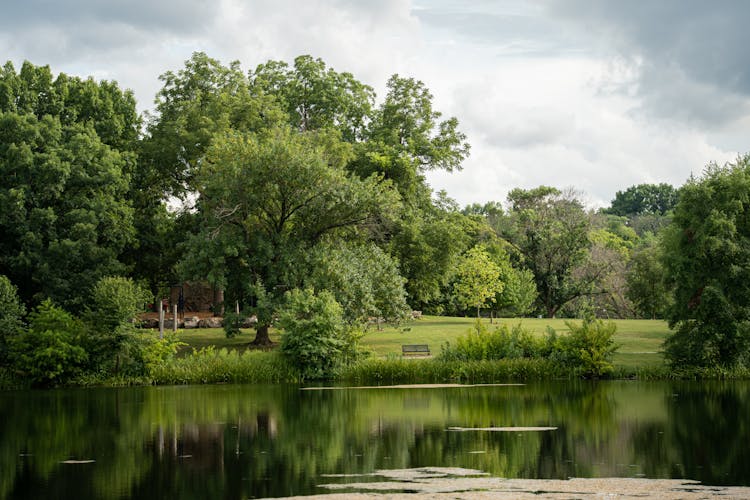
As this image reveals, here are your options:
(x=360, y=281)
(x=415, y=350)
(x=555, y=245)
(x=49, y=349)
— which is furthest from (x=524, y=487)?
(x=555, y=245)

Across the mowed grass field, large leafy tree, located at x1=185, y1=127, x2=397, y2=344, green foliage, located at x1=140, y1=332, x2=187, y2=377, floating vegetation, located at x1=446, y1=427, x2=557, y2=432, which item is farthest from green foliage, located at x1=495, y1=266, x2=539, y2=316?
floating vegetation, located at x1=446, y1=427, x2=557, y2=432

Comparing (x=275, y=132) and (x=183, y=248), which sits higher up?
(x=275, y=132)

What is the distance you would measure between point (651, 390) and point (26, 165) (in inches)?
1187

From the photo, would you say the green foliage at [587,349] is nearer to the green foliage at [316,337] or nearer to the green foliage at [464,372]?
the green foliage at [464,372]

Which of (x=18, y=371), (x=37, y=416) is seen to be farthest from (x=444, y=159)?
(x=37, y=416)

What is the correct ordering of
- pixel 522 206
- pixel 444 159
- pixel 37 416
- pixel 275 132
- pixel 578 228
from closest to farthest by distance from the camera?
pixel 37 416 → pixel 275 132 → pixel 444 159 → pixel 578 228 → pixel 522 206

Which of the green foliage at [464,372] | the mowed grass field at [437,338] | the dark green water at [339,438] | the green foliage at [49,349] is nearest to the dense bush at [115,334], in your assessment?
the green foliage at [49,349]

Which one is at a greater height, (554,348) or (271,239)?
(271,239)

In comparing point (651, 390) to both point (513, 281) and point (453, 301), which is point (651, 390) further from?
point (453, 301)

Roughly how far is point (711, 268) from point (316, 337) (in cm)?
1661

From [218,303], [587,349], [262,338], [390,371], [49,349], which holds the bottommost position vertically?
[390,371]

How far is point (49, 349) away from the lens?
34500mm

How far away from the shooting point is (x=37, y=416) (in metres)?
25.2

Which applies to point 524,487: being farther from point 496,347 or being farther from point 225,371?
point 225,371
